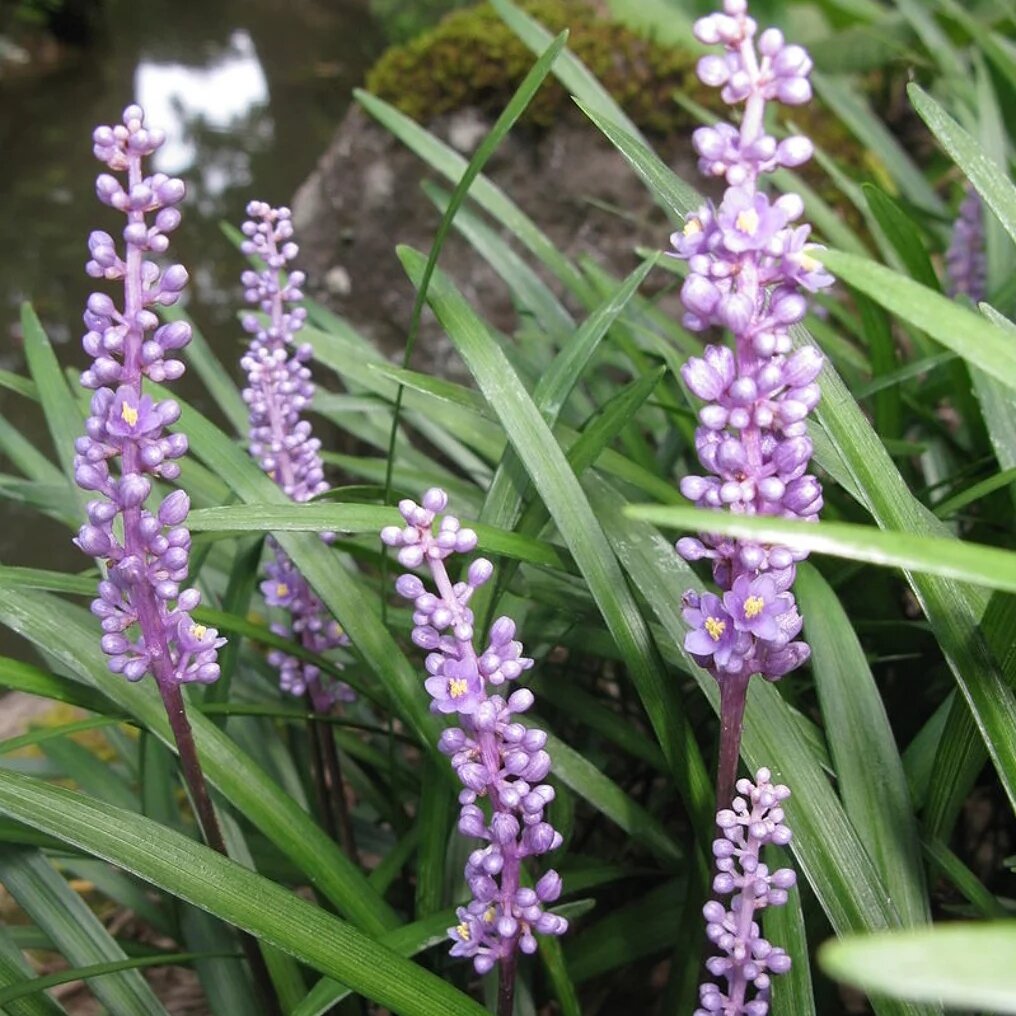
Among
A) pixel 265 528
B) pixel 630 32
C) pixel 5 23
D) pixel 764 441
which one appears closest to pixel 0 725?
pixel 265 528

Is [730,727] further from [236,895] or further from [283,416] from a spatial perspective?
[283,416]

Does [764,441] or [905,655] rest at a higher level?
[905,655]

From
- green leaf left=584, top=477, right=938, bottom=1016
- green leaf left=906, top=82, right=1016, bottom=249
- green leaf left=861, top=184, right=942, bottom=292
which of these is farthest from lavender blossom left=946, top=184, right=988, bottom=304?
green leaf left=584, top=477, right=938, bottom=1016

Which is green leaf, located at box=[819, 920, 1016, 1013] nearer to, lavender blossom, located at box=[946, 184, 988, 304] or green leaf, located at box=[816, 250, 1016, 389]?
green leaf, located at box=[816, 250, 1016, 389]

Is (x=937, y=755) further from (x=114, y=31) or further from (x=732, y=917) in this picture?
(x=114, y=31)

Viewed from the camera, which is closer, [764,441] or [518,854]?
[764,441]
